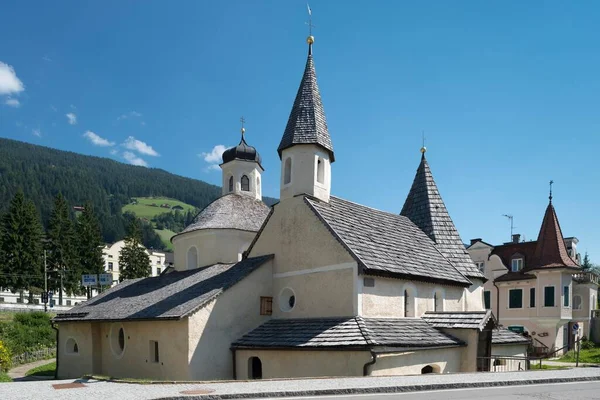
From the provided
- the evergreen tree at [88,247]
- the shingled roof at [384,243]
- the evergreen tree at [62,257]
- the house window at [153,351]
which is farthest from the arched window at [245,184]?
the evergreen tree at [88,247]

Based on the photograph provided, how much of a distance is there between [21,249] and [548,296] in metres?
57.6

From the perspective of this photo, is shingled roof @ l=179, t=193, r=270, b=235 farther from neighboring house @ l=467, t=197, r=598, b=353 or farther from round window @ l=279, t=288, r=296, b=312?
neighboring house @ l=467, t=197, r=598, b=353

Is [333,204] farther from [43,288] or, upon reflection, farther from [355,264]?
[43,288]

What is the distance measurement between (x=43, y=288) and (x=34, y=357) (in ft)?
79.7

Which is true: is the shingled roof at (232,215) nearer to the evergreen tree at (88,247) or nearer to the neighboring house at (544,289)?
the neighboring house at (544,289)

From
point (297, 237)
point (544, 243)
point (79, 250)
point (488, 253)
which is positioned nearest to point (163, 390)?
point (297, 237)

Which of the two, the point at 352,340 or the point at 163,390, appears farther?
the point at 352,340

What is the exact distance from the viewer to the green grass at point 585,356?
105 feet

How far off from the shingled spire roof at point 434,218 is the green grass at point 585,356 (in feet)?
37.9

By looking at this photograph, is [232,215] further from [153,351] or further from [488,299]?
[488,299]

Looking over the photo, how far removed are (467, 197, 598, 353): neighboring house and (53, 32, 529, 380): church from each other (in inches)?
578

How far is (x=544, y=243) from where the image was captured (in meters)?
40.3

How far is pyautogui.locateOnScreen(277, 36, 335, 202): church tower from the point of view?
23281 millimetres

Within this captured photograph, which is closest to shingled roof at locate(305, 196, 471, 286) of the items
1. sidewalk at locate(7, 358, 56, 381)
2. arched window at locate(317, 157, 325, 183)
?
arched window at locate(317, 157, 325, 183)
